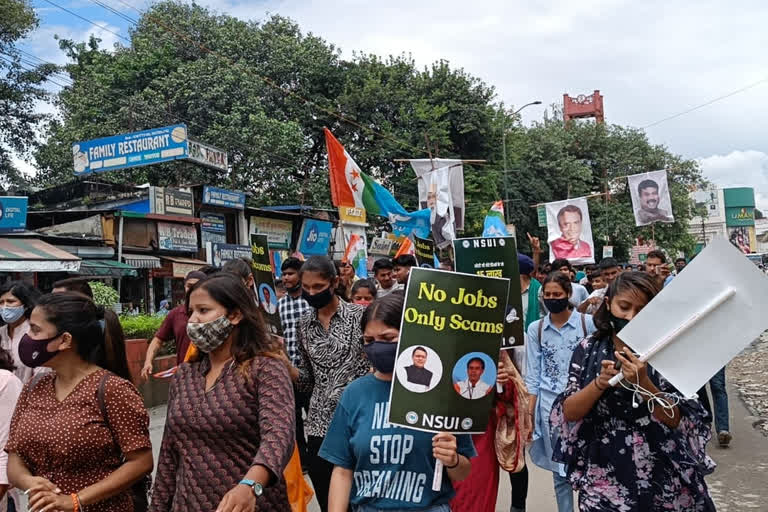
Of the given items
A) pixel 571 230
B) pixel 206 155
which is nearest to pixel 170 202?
pixel 206 155

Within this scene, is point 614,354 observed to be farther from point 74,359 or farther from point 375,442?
point 74,359

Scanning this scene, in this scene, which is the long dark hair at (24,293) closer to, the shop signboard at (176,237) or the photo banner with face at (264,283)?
the photo banner with face at (264,283)

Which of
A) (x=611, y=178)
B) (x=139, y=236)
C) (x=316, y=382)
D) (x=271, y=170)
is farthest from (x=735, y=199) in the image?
(x=316, y=382)

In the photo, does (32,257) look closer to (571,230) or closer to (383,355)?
(571,230)

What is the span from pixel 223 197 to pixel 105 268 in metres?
6.25

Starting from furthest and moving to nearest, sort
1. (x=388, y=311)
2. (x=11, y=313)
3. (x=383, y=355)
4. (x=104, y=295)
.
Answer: (x=104, y=295) < (x=11, y=313) < (x=388, y=311) < (x=383, y=355)

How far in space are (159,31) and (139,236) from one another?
48.9 feet

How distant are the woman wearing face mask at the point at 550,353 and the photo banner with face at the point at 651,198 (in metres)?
14.7

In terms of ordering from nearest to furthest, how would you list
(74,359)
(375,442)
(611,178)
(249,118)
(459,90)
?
1. (375,442)
2. (74,359)
3. (249,118)
4. (459,90)
5. (611,178)

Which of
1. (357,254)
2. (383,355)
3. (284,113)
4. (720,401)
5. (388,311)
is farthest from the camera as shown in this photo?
(284,113)

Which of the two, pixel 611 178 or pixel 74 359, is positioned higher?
pixel 611 178

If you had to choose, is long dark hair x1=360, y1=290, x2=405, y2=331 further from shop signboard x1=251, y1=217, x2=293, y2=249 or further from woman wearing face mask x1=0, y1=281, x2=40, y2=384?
shop signboard x1=251, y1=217, x2=293, y2=249

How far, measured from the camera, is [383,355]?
2605mm

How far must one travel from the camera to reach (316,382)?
4305 millimetres
